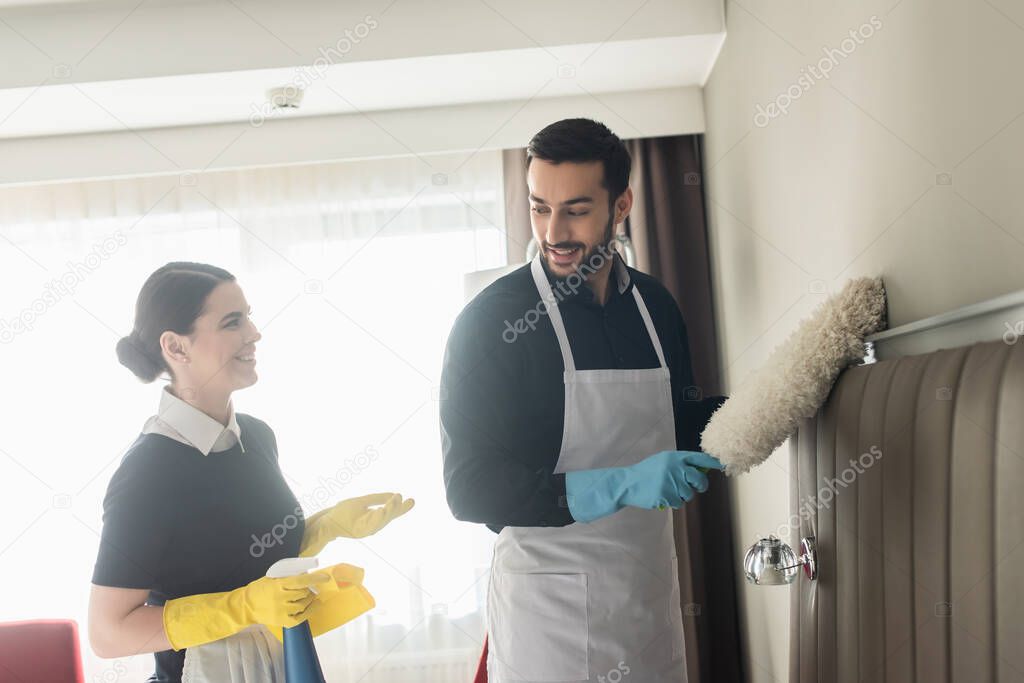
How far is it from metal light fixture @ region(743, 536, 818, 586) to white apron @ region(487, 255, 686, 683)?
10.9 inches

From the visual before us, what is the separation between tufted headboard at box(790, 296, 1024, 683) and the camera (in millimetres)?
849

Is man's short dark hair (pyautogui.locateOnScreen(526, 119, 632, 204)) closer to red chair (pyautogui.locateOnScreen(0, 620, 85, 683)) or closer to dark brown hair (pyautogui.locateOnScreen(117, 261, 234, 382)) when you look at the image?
dark brown hair (pyautogui.locateOnScreen(117, 261, 234, 382))

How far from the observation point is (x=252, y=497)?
186 cm

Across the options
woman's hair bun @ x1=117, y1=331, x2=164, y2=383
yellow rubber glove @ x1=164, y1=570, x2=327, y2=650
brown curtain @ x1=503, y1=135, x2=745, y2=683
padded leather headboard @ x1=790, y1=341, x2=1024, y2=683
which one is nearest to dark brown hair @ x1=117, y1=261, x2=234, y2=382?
woman's hair bun @ x1=117, y1=331, x2=164, y2=383

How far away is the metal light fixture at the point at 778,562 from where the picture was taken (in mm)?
1425

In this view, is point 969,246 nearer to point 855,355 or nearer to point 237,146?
point 855,355

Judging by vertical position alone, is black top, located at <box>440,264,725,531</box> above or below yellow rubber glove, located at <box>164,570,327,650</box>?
above

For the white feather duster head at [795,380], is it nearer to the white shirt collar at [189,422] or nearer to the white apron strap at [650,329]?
the white apron strap at [650,329]

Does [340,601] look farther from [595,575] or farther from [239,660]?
[595,575]

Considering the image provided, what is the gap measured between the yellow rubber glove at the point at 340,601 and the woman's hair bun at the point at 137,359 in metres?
0.58

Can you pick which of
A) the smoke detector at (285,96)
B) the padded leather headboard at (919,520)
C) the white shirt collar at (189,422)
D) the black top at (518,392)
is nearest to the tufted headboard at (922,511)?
the padded leather headboard at (919,520)

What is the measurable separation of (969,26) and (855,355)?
1.61 feet

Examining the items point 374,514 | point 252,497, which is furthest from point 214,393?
point 374,514

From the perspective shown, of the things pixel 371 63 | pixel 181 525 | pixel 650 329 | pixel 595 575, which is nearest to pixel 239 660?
pixel 181 525
